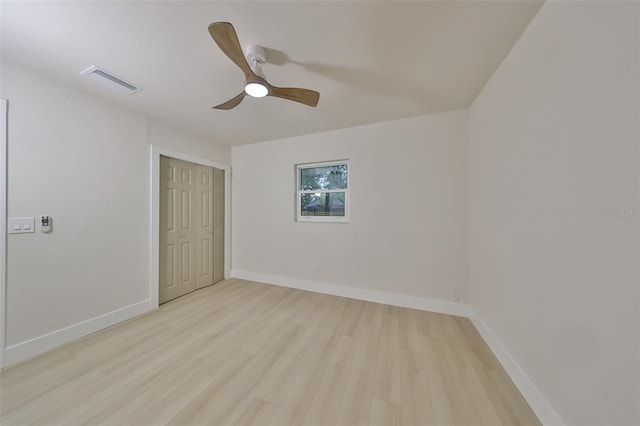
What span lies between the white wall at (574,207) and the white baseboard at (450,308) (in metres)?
0.07

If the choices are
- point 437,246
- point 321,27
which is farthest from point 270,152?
point 437,246

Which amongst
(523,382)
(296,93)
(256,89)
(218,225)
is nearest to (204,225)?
(218,225)

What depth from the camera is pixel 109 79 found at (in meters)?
1.79

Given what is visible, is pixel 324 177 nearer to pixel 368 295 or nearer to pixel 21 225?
pixel 368 295

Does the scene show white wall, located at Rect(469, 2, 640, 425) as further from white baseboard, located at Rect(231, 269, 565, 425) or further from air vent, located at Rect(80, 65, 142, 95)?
air vent, located at Rect(80, 65, 142, 95)

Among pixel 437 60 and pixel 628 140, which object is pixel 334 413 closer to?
pixel 628 140

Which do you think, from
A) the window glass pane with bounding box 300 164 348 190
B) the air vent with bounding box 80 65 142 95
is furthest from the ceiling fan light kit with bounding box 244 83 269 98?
the window glass pane with bounding box 300 164 348 190

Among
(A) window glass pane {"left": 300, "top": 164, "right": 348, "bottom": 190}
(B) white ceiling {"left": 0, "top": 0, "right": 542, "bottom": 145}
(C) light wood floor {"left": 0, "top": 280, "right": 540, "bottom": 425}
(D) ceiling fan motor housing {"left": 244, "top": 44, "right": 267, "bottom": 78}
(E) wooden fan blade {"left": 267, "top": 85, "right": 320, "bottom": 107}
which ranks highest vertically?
(B) white ceiling {"left": 0, "top": 0, "right": 542, "bottom": 145}

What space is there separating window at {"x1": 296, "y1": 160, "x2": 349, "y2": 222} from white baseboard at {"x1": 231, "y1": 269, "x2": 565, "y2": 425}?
3.38ft

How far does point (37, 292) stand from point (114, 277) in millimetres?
522

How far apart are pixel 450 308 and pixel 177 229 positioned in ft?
12.4

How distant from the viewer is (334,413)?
123cm

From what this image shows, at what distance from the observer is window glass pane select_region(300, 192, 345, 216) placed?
121 inches

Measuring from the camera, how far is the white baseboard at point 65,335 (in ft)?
5.38
